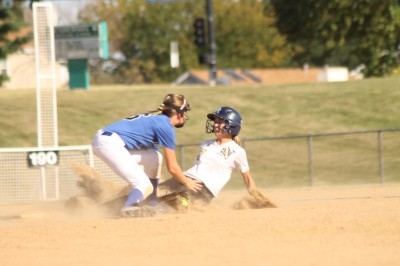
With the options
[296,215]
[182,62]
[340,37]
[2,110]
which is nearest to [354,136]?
[2,110]

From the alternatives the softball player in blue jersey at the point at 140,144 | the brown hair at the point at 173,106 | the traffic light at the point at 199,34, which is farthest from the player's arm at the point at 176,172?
the traffic light at the point at 199,34

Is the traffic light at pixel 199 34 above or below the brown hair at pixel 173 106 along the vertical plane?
above

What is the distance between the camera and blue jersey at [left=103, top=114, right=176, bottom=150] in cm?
1163

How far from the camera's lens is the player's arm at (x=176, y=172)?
11617 mm

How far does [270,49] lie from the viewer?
88.6 m

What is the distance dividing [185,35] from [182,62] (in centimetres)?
356

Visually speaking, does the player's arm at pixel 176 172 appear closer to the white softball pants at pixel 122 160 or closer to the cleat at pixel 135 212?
the white softball pants at pixel 122 160

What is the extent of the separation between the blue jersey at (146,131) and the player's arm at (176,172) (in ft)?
0.31

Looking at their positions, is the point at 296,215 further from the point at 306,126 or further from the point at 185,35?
the point at 185,35

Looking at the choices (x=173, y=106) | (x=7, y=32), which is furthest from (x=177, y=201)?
(x=7, y=32)

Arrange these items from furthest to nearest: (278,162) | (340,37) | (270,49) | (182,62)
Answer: (270,49)
(182,62)
(340,37)
(278,162)

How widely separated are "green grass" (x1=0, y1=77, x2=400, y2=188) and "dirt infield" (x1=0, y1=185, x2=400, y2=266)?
12.9m

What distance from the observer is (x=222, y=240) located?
31.0ft

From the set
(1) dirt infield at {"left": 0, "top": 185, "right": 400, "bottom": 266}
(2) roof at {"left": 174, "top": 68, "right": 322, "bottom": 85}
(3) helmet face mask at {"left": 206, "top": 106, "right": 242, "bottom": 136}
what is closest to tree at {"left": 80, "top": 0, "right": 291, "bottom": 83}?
(2) roof at {"left": 174, "top": 68, "right": 322, "bottom": 85}
